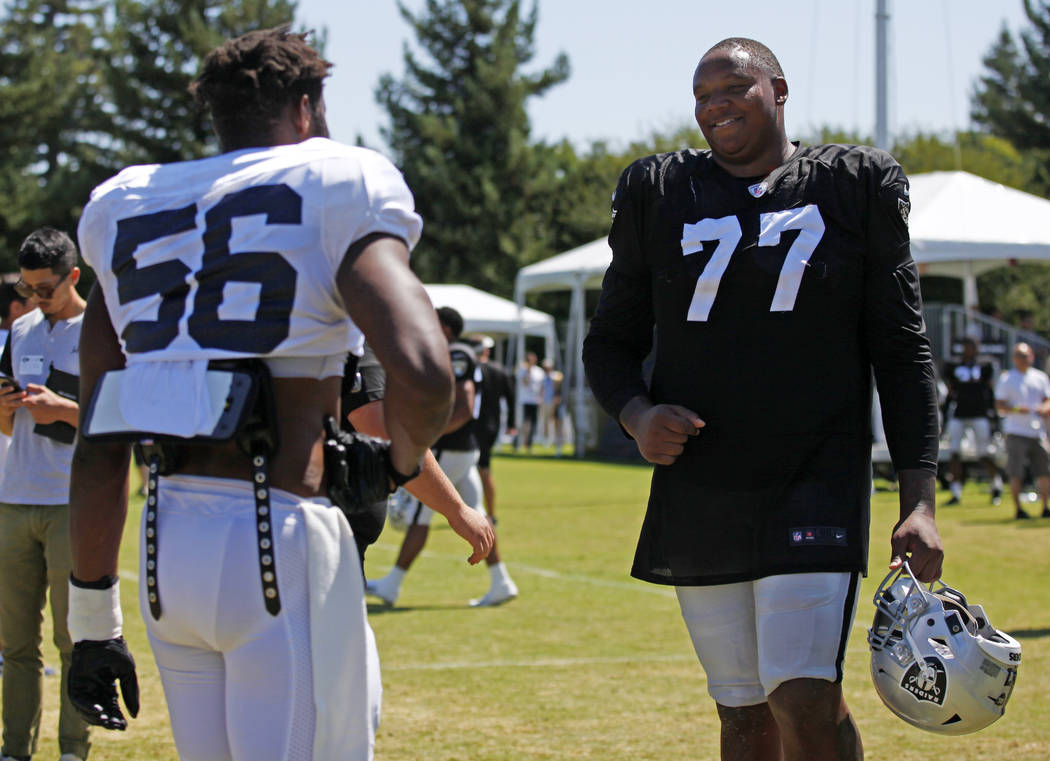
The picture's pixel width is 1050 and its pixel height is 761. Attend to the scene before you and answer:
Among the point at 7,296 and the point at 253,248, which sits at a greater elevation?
the point at 253,248

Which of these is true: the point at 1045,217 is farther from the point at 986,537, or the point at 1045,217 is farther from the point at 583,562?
the point at 583,562

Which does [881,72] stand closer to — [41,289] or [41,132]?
[41,289]

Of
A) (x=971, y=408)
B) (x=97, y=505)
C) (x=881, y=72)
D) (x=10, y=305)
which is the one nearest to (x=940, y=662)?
(x=97, y=505)

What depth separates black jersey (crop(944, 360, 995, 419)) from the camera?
18078mm

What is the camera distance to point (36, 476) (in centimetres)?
564

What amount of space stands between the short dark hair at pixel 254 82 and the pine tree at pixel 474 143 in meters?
46.8

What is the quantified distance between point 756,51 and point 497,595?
22.1 ft

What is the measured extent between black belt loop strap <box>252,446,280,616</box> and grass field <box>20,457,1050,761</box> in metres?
3.40

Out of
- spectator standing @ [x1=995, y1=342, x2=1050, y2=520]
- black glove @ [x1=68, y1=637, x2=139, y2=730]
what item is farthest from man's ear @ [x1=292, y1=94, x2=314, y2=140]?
spectator standing @ [x1=995, y1=342, x2=1050, y2=520]

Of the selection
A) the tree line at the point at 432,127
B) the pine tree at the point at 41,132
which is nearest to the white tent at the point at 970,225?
the tree line at the point at 432,127

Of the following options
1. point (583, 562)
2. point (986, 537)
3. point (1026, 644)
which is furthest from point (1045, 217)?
point (1026, 644)

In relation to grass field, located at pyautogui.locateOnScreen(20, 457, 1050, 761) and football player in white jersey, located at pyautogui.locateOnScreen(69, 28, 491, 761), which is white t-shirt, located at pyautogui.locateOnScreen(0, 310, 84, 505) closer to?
grass field, located at pyautogui.locateOnScreen(20, 457, 1050, 761)

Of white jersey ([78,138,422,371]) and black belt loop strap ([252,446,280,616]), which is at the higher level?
white jersey ([78,138,422,371])

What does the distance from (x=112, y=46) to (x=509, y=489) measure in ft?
112
